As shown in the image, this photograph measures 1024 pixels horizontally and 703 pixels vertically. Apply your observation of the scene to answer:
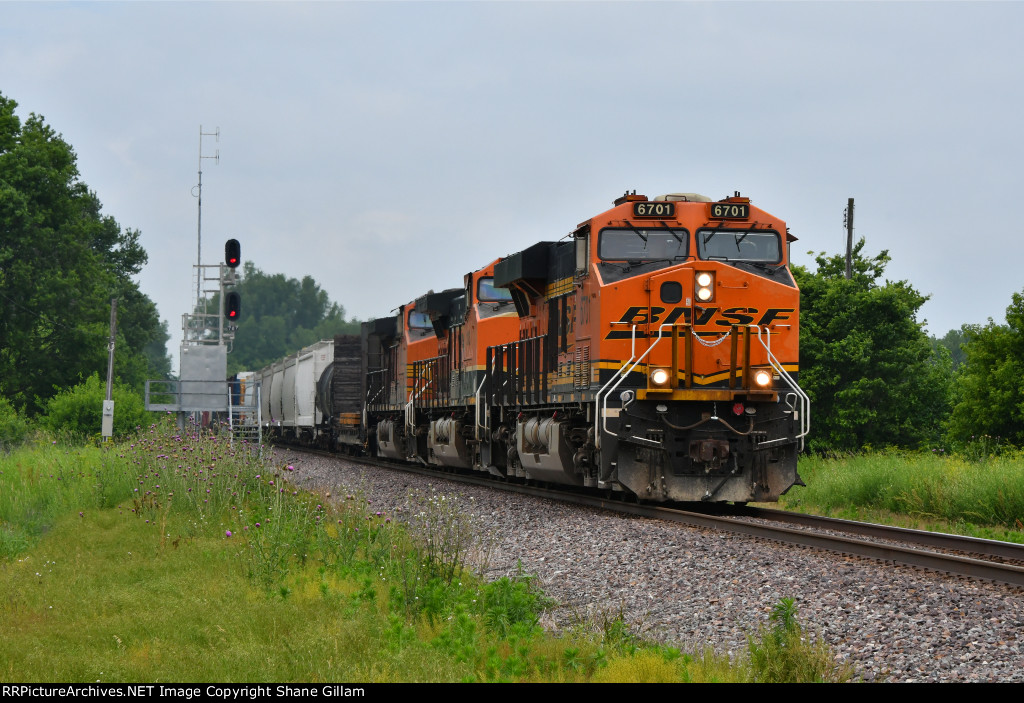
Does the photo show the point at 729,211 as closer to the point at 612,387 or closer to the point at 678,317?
the point at 678,317

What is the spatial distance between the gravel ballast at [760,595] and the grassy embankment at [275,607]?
1.39ft

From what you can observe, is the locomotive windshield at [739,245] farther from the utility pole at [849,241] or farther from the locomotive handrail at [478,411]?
the utility pole at [849,241]

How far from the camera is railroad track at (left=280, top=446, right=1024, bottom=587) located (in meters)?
8.81

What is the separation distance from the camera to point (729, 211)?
14539mm

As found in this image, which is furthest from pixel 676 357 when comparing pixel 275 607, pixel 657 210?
pixel 275 607

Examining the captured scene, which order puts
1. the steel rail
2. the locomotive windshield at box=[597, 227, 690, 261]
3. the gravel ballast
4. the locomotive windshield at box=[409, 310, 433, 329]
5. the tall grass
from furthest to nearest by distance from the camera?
the locomotive windshield at box=[409, 310, 433, 329] → the locomotive windshield at box=[597, 227, 690, 261] → the tall grass → the steel rail → the gravel ballast

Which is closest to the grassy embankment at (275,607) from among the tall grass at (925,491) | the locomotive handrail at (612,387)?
the locomotive handrail at (612,387)

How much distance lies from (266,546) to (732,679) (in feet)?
14.9

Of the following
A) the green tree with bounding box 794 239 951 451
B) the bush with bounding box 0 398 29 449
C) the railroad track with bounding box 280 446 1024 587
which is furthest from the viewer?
the bush with bounding box 0 398 29 449

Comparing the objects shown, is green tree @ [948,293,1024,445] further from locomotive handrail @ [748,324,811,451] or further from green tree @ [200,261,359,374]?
green tree @ [200,261,359,374]

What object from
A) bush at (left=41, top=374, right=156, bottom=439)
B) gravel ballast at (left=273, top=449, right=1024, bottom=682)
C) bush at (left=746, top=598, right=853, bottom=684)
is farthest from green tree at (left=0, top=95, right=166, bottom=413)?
bush at (left=746, top=598, right=853, bottom=684)

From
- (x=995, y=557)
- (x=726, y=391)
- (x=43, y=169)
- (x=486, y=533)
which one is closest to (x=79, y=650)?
(x=486, y=533)

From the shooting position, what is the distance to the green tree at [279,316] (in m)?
153

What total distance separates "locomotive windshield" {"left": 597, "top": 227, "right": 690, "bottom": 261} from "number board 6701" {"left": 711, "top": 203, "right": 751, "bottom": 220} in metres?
0.47
